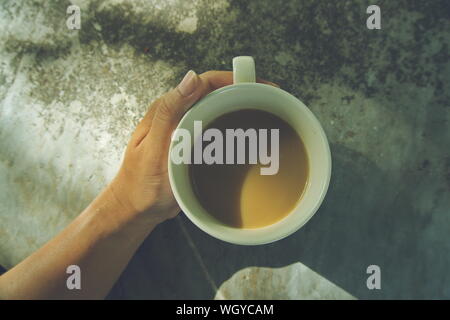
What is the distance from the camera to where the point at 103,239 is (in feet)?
2.95

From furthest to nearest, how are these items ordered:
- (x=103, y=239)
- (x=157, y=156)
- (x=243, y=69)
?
(x=103, y=239) < (x=157, y=156) < (x=243, y=69)

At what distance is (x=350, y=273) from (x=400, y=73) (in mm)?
499

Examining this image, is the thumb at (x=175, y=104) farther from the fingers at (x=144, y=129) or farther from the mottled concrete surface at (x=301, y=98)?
the mottled concrete surface at (x=301, y=98)

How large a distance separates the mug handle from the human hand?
0.08 m

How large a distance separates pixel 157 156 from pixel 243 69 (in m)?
0.25

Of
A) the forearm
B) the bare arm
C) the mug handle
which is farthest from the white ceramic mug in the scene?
the forearm

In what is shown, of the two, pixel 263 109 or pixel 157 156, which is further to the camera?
pixel 157 156

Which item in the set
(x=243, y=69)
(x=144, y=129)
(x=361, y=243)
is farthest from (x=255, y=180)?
(x=361, y=243)

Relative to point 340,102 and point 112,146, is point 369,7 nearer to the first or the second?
point 340,102

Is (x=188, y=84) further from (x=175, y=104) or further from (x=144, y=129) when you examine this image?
(x=144, y=129)

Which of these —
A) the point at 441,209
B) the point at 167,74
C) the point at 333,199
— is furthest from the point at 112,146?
the point at 441,209

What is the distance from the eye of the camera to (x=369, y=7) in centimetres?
92

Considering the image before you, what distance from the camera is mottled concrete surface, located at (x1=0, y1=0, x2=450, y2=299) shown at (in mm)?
919

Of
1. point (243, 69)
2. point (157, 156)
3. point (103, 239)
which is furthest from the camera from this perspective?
point (103, 239)
